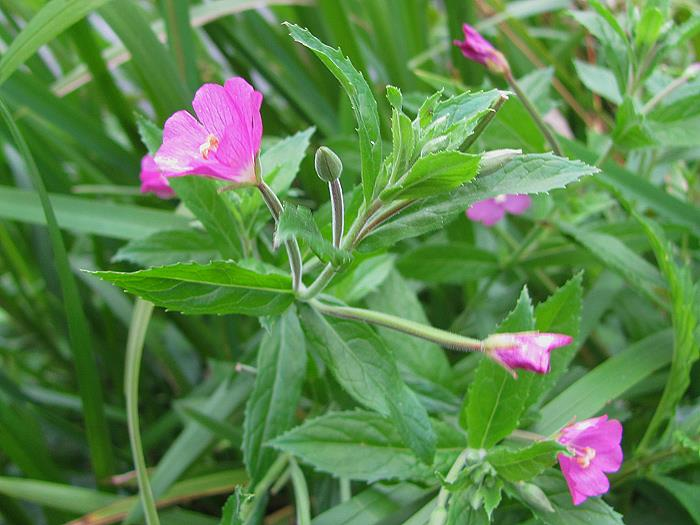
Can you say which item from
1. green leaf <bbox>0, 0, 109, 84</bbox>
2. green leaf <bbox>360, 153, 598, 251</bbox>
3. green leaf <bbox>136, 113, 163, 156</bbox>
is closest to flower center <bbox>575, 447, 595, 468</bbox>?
green leaf <bbox>360, 153, 598, 251</bbox>

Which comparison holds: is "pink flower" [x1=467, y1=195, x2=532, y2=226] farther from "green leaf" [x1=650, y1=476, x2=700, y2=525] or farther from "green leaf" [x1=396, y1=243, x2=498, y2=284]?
"green leaf" [x1=650, y1=476, x2=700, y2=525]

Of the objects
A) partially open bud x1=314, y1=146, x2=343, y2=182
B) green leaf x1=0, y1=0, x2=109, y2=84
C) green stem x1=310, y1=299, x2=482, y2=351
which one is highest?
green leaf x1=0, y1=0, x2=109, y2=84

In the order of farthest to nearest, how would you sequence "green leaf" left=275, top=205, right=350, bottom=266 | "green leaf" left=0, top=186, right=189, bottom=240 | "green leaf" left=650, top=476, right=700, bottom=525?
1. "green leaf" left=0, top=186, right=189, bottom=240
2. "green leaf" left=650, top=476, right=700, bottom=525
3. "green leaf" left=275, top=205, right=350, bottom=266

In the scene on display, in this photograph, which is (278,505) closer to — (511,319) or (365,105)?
(511,319)

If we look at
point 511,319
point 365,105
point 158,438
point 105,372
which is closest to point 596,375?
point 511,319

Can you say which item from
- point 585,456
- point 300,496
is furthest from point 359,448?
point 585,456

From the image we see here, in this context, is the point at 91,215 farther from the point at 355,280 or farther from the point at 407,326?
the point at 407,326
